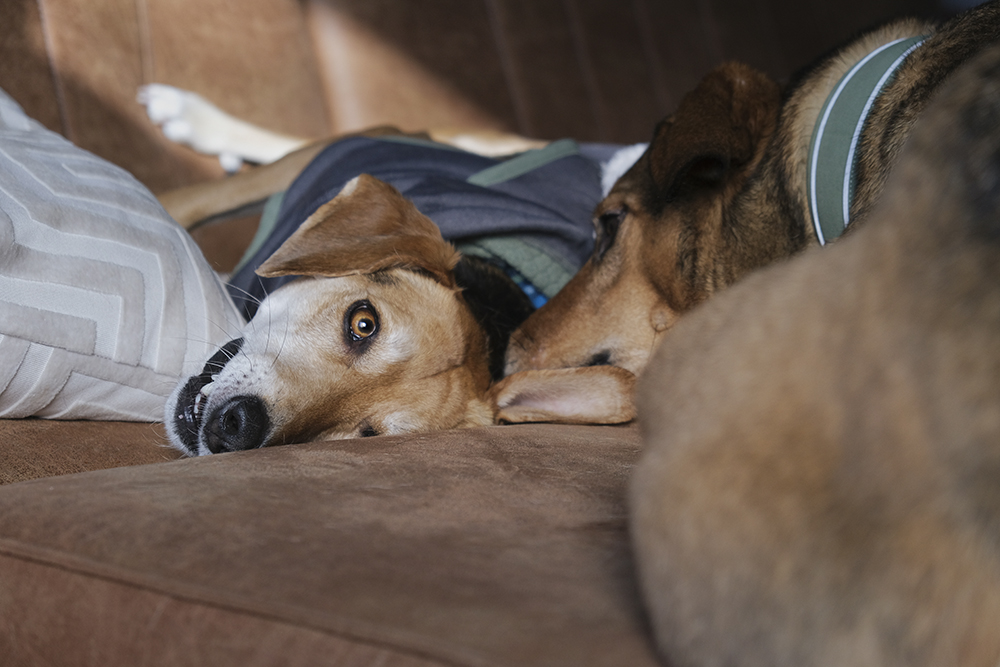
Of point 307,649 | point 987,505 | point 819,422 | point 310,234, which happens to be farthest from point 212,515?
point 310,234

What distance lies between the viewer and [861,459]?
639mm

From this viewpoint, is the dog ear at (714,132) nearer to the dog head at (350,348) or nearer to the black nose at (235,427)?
the dog head at (350,348)

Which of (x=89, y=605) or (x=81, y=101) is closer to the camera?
(x=89, y=605)

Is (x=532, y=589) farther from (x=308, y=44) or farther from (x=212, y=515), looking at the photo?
(x=308, y=44)

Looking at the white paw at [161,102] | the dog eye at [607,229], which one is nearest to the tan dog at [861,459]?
the dog eye at [607,229]

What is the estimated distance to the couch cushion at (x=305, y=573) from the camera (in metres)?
0.74

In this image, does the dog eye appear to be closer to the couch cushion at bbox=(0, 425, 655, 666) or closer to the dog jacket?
the dog jacket

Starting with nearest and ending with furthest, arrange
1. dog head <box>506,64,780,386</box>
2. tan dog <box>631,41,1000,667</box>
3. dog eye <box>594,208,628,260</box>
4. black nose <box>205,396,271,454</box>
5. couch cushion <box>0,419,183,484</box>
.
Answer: tan dog <box>631,41,1000,667</box> < couch cushion <box>0,419,183,484</box> < black nose <box>205,396,271,454</box> < dog head <box>506,64,780,386</box> < dog eye <box>594,208,628,260</box>

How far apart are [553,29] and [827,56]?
236cm

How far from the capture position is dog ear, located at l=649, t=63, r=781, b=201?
1878mm

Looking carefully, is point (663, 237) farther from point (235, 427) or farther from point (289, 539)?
point (289, 539)

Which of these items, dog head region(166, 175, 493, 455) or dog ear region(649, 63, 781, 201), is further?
dog ear region(649, 63, 781, 201)

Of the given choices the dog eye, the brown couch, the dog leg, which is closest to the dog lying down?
the brown couch

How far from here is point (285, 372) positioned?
1.72 metres
